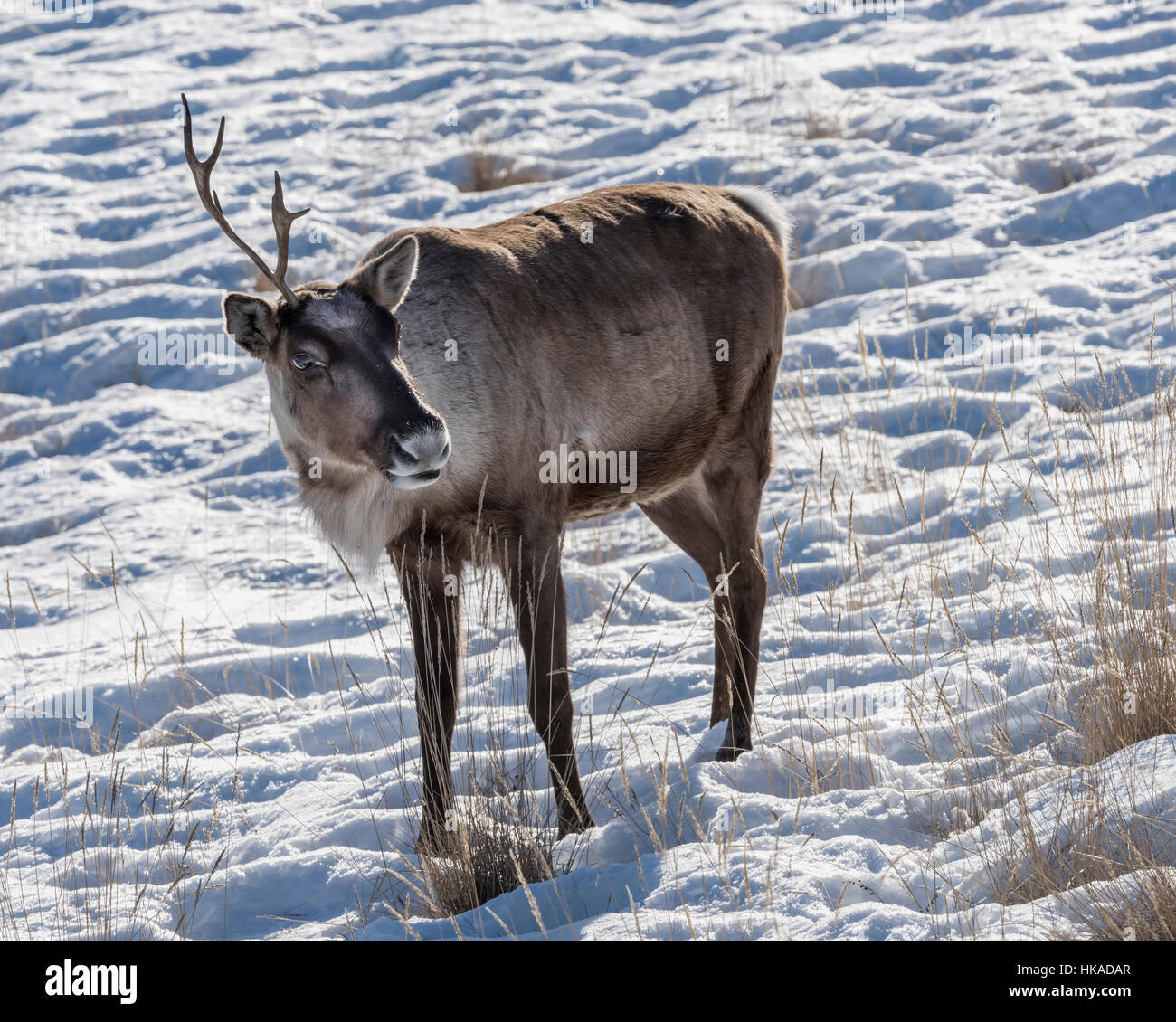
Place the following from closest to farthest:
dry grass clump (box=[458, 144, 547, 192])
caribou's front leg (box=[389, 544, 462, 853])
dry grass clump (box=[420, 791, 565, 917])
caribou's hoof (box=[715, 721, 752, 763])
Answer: dry grass clump (box=[420, 791, 565, 917]) < caribou's front leg (box=[389, 544, 462, 853]) < caribou's hoof (box=[715, 721, 752, 763]) < dry grass clump (box=[458, 144, 547, 192])

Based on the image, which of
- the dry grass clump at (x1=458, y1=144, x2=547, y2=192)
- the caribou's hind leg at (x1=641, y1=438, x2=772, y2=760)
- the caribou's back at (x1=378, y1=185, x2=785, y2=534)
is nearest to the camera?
the caribou's back at (x1=378, y1=185, x2=785, y2=534)

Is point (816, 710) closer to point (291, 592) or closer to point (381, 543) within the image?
point (381, 543)

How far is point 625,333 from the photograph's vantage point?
15.6 ft

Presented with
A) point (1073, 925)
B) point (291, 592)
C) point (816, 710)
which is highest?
point (1073, 925)

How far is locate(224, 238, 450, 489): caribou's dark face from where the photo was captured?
375 cm

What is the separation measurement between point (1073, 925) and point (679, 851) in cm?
113

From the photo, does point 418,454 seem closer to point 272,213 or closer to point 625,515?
point 272,213

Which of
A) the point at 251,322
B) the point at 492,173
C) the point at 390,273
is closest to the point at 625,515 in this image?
the point at 390,273

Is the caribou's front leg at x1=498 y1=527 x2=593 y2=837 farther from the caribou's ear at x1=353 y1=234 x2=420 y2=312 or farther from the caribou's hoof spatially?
the caribou's ear at x1=353 y1=234 x2=420 y2=312

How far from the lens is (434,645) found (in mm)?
4426

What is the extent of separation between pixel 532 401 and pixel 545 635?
85 centimetres

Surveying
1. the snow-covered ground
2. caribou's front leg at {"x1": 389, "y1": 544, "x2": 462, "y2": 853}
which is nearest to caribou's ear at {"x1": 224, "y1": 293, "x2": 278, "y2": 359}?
caribou's front leg at {"x1": 389, "y1": 544, "x2": 462, "y2": 853}
